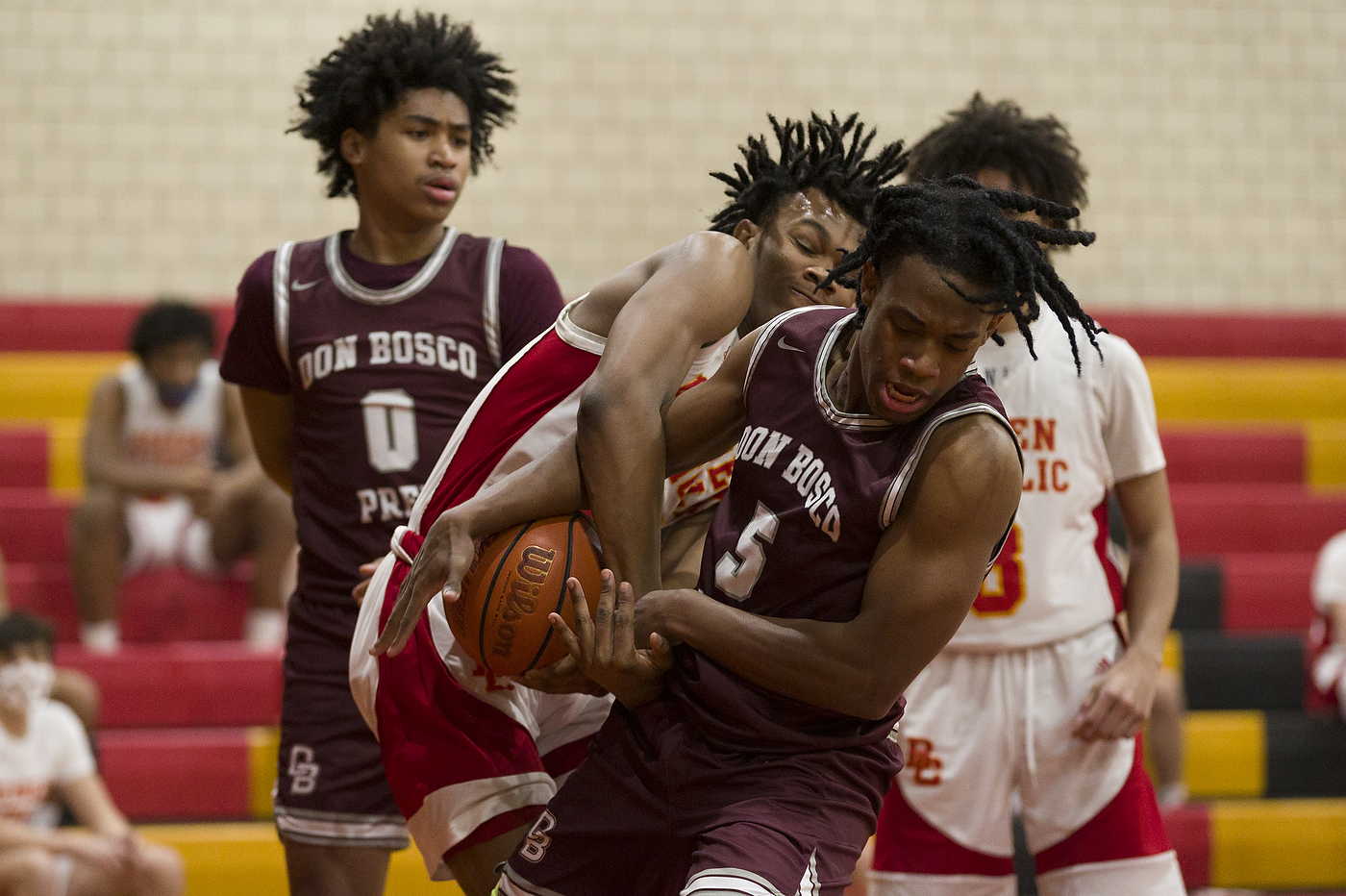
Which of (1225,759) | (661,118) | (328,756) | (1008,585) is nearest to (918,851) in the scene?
(1008,585)

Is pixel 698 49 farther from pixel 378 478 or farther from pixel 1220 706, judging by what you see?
pixel 378 478

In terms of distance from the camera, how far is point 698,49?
8.23 metres

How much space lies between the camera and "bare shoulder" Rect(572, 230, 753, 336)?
2.44 metres

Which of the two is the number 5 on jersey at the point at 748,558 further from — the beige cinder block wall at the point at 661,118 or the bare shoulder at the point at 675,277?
the beige cinder block wall at the point at 661,118

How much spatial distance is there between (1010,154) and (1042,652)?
3.43 feet

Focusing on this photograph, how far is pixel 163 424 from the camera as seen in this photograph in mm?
6188

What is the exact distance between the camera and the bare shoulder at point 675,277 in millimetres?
2439

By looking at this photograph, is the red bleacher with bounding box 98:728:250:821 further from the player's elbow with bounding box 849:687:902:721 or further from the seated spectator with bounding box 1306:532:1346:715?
the seated spectator with bounding box 1306:532:1346:715

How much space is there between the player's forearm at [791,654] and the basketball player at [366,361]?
1042mm

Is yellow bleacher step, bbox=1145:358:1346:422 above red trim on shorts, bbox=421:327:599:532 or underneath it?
underneath

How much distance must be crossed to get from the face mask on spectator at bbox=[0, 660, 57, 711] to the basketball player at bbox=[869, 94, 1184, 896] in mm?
3049

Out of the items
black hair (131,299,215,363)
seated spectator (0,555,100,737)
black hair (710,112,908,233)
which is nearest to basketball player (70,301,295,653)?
black hair (131,299,215,363)

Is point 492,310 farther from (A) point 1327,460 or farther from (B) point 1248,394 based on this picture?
(B) point 1248,394

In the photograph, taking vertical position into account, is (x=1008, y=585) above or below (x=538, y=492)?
below
